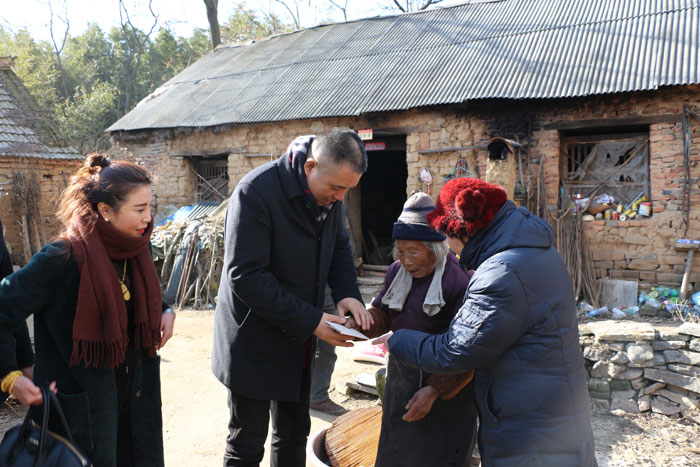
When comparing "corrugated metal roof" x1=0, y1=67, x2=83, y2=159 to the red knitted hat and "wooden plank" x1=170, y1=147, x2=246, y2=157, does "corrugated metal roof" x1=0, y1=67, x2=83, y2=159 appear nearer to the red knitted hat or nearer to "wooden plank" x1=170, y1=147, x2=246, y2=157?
"wooden plank" x1=170, y1=147, x2=246, y2=157

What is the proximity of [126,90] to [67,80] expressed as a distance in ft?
8.73

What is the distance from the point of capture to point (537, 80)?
855cm

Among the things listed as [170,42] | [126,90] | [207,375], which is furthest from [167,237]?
[170,42]

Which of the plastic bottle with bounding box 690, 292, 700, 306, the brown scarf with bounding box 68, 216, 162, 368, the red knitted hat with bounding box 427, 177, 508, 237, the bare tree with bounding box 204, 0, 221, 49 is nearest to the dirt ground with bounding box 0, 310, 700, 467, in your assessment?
the brown scarf with bounding box 68, 216, 162, 368

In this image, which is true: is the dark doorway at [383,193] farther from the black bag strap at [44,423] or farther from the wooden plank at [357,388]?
the black bag strap at [44,423]

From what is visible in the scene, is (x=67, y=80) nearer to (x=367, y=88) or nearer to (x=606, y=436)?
(x=367, y=88)

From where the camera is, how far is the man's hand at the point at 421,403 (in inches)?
90.4

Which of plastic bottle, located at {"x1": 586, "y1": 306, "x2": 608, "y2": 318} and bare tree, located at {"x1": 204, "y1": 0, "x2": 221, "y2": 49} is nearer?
plastic bottle, located at {"x1": 586, "y1": 306, "x2": 608, "y2": 318}

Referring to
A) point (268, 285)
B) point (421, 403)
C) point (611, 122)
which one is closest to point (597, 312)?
point (611, 122)

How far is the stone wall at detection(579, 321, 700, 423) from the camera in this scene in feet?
14.1

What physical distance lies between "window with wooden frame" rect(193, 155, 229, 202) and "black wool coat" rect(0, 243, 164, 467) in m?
10.2

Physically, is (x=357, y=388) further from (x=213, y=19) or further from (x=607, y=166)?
(x=213, y=19)

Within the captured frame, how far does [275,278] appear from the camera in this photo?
2.40m

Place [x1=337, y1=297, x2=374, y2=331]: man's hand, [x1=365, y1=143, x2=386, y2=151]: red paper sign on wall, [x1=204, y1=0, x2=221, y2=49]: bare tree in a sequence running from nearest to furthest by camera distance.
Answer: [x1=337, y1=297, x2=374, y2=331]: man's hand < [x1=365, y1=143, x2=386, y2=151]: red paper sign on wall < [x1=204, y1=0, x2=221, y2=49]: bare tree
